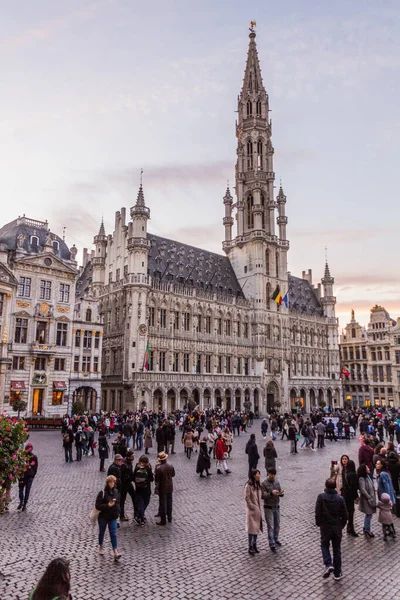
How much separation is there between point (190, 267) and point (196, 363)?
15.0 metres

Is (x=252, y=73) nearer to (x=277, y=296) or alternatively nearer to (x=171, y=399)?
(x=277, y=296)

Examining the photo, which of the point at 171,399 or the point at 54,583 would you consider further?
the point at 171,399

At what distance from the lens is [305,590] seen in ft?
25.1

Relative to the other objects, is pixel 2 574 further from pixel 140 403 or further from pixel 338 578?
pixel 140 403

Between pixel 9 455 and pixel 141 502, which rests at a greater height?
pixel 9 455

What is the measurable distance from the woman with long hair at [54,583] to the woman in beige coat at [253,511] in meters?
5.87

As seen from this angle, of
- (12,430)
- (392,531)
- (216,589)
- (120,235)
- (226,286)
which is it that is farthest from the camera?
(226,286)

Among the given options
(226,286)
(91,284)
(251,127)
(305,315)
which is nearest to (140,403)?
(91,284)

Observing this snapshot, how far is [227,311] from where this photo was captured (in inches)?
2657

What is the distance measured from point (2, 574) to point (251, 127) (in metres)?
84.5

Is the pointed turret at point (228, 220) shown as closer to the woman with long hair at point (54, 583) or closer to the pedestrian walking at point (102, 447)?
the pedestrian walking at point (102, 447)

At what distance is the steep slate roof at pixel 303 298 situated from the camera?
8575 centimetres

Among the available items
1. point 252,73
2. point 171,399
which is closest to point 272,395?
point 171,399

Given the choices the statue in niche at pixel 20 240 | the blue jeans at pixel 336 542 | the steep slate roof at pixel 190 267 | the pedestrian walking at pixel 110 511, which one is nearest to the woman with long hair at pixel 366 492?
the blue jeans at pixel 336 542
